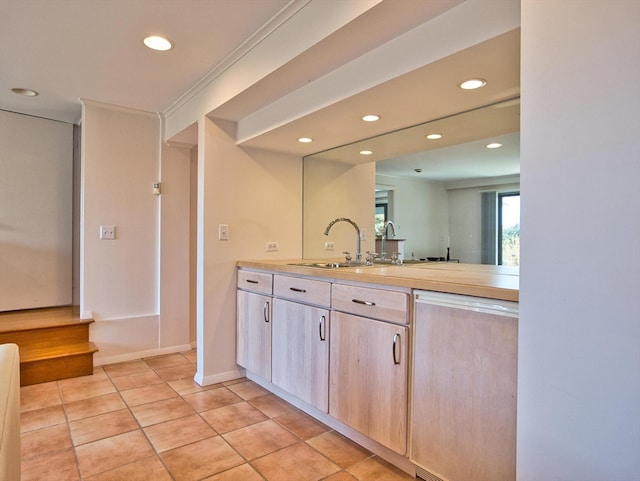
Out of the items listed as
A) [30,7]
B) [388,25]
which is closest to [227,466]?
[388,25]

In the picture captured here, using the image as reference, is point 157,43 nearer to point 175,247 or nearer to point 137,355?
point 175,247

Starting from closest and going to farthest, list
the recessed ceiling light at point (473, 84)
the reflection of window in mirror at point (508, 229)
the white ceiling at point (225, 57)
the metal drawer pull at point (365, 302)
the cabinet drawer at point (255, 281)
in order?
1. the white ceiling at point (225, 57)
2. the recessed ceiling light at point (473, 84)
3. the metal drawer pull at point (365, 302)
4. the reflection of window in mirror at point (508, 229)
5. the cabinet drawer at point (255, 281)

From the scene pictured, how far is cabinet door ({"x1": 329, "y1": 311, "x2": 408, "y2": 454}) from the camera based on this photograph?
5.63 ft

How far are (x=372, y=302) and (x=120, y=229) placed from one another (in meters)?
2.60

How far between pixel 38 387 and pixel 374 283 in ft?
8.65

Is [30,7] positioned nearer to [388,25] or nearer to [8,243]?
[388,25]

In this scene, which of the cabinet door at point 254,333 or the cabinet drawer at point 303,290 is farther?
the cabinet door at point 254,333

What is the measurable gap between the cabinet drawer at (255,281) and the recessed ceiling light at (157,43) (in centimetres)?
153

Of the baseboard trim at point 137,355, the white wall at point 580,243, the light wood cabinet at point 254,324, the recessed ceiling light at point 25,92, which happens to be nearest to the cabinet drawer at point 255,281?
the light wood cabinet at point 254,324

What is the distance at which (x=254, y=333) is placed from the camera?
2756 mm

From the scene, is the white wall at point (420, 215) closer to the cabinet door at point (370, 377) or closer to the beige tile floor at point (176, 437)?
the cabinet door at point (370, 377)

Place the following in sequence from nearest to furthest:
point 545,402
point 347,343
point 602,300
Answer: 1. point 602,300
2. point 545,402
3. point 347,343

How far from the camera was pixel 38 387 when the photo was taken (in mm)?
2766

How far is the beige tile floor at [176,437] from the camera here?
177 centimetres
